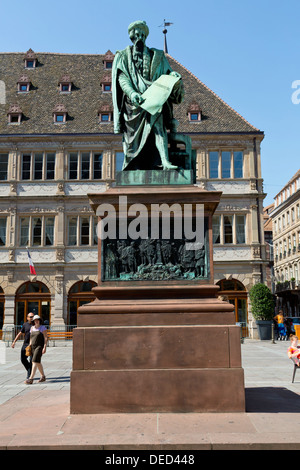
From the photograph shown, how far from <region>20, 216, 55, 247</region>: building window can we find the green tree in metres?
12.7

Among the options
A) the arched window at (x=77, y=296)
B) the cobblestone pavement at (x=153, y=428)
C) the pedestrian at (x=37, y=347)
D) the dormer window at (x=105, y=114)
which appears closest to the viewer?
the cobblestone pavement at (x=153, y=428)

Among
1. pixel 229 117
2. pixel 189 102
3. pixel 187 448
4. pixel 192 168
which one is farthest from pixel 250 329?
pixel 187 448

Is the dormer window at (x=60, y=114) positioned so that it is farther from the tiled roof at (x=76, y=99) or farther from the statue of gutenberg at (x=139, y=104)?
the statue of gutenberg at (x=139, y=104)

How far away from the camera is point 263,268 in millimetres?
30078

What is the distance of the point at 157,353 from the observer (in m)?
5.93

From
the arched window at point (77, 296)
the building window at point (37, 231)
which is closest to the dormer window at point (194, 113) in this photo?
the building window at point (37, 231)

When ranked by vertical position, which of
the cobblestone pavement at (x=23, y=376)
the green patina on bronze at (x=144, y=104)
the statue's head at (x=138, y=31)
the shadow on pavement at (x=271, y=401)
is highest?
the statue's head at (x=138, y=31)

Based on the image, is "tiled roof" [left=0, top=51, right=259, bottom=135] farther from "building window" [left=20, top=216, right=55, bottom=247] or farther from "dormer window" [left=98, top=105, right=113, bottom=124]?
"building window" [left=20, top=216, right=55, bottom=247]

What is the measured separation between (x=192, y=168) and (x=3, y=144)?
84.1 ft

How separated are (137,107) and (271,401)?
467 centimetres

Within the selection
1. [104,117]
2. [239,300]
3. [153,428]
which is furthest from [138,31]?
[104,117]

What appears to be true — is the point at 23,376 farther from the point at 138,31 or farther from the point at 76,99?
the point at 76,99

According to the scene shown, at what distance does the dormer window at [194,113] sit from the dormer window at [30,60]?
12.7m

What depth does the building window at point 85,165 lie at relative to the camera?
3076 cm
